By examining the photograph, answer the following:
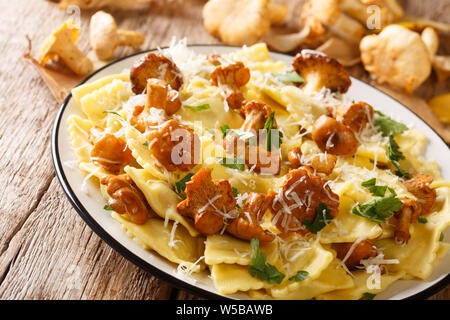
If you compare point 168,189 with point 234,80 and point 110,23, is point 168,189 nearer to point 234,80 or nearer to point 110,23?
point 234,80

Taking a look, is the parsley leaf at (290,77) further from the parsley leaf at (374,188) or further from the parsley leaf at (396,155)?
the parsley leaf at (374,188)

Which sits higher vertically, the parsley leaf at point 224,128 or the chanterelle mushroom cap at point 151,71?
the chanterelle mushroom cap at point 151,71

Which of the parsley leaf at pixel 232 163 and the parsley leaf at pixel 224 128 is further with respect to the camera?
the parsley leaf at pixel 224 128

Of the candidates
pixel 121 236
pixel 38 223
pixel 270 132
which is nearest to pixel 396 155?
pixel 270 132

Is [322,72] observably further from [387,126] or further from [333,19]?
[333,19]

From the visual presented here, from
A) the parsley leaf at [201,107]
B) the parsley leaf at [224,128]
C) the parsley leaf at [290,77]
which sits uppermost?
the parsley leaf at [201,107]

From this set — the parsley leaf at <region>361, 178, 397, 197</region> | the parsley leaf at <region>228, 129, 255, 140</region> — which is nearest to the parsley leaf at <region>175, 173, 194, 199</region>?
the parsley leaf at <region>228, 129, 255, 140</region>

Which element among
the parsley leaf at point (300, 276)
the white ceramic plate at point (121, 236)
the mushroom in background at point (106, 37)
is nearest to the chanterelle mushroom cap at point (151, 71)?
the white ceramic plate at point (121, 236)
